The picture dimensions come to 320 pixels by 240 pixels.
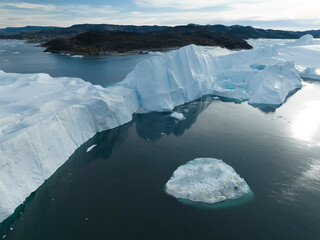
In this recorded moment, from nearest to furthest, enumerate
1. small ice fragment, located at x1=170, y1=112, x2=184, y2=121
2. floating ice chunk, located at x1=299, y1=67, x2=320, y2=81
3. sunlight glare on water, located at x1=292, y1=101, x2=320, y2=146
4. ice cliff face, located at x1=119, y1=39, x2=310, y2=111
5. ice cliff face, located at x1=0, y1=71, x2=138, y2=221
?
ice cliff face, located at x1=0, y1=71, x2=138, y2=221, sunlight glare on water, located at x1=292, y1=101, x2=320, y2=146, small ice fragment, located at x1=170, y1=112, x2=184, y2=121, ice cliff face, located at x1=119, y1=39, x2=310, y2=111, floating ice chunk, located at x1=299, y1=67, x2=320, y2=81

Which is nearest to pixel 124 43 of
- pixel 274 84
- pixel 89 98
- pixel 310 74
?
pixel 310 74

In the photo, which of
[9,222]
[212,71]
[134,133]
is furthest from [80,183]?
[212,71]

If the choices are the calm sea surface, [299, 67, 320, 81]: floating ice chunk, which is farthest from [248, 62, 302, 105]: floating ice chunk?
[299, 67, 320, 81]: floating ice chunk

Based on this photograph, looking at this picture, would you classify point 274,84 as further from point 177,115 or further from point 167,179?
point 167,179

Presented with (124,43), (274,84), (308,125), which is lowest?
(308,125)

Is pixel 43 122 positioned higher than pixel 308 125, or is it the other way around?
pixel 43 122

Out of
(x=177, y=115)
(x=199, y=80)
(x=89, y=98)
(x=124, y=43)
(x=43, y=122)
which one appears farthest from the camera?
(x=124, y=43)

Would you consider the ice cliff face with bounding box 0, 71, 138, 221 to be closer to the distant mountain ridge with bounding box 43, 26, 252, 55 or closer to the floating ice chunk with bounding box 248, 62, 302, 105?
the floating ice chunk with bounding box 248, 62, 302, 105
